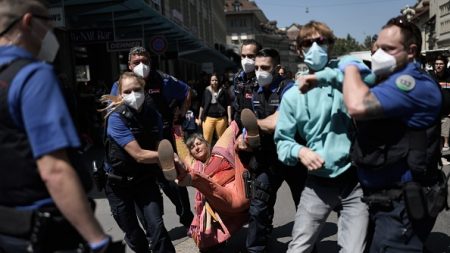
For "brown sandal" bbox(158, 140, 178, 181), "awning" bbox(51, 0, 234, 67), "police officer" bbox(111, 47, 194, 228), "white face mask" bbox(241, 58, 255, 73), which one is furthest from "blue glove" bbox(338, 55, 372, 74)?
"awning" bbox(51, 0, 234, 67)

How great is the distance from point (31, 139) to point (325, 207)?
6.40ft

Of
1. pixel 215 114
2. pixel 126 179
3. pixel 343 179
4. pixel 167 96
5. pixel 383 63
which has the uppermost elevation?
pixel 383 63

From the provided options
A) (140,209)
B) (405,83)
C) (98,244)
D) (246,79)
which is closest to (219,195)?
(140,209)

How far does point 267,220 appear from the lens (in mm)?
4316

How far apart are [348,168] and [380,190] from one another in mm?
388

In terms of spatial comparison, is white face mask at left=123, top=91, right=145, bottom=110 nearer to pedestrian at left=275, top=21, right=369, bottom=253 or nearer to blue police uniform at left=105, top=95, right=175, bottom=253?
blue police uniform at left=105, top=95, right=175, bottom=253

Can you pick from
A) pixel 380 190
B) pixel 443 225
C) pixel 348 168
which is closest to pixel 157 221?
pixel 348 168

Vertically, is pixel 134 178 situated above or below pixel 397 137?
below

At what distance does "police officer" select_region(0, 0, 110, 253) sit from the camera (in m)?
1.95

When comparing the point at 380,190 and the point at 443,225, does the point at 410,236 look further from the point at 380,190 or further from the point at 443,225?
the point at 443,225

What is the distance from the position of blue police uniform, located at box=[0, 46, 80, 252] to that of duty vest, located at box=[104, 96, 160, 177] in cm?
187

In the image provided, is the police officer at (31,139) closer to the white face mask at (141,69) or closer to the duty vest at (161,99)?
the white face mask at (141,69)

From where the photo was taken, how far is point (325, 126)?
314cm

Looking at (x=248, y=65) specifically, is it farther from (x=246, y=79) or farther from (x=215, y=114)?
(x=215, y=114)
